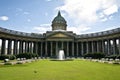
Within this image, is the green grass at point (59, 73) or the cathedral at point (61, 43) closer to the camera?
the green grass at point (59, 73)

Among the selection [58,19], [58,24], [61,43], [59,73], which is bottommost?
[59,73]

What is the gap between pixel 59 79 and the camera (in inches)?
639

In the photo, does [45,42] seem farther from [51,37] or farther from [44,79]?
[44,79]

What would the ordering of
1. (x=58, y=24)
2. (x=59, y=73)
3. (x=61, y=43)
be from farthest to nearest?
(x=58, y=24)
(x=61, y=43)
(x=59, y=73)

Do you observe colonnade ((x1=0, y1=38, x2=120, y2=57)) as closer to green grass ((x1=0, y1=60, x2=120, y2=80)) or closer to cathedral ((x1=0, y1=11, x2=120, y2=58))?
cathedral ((x1=0, y1=11, x2=120, y2=58))

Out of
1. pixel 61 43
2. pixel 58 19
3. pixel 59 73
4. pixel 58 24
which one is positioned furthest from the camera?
pixel 58 19

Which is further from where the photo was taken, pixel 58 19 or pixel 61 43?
pixel 58 19

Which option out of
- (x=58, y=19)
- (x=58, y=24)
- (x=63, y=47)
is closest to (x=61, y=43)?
(x=63, y=47)

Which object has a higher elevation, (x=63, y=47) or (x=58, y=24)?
(x=58, y=24)

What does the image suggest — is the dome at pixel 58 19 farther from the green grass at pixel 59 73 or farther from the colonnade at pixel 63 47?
the green grass at pixel 59 73

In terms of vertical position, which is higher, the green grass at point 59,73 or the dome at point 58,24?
the dome at point 58,24

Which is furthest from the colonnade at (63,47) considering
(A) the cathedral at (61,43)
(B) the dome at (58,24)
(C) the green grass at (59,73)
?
(C) the green grass at (59,73)

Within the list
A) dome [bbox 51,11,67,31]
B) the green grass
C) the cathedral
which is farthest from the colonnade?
the green grass

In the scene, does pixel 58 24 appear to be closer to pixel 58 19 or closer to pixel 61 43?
pixel 58 19
